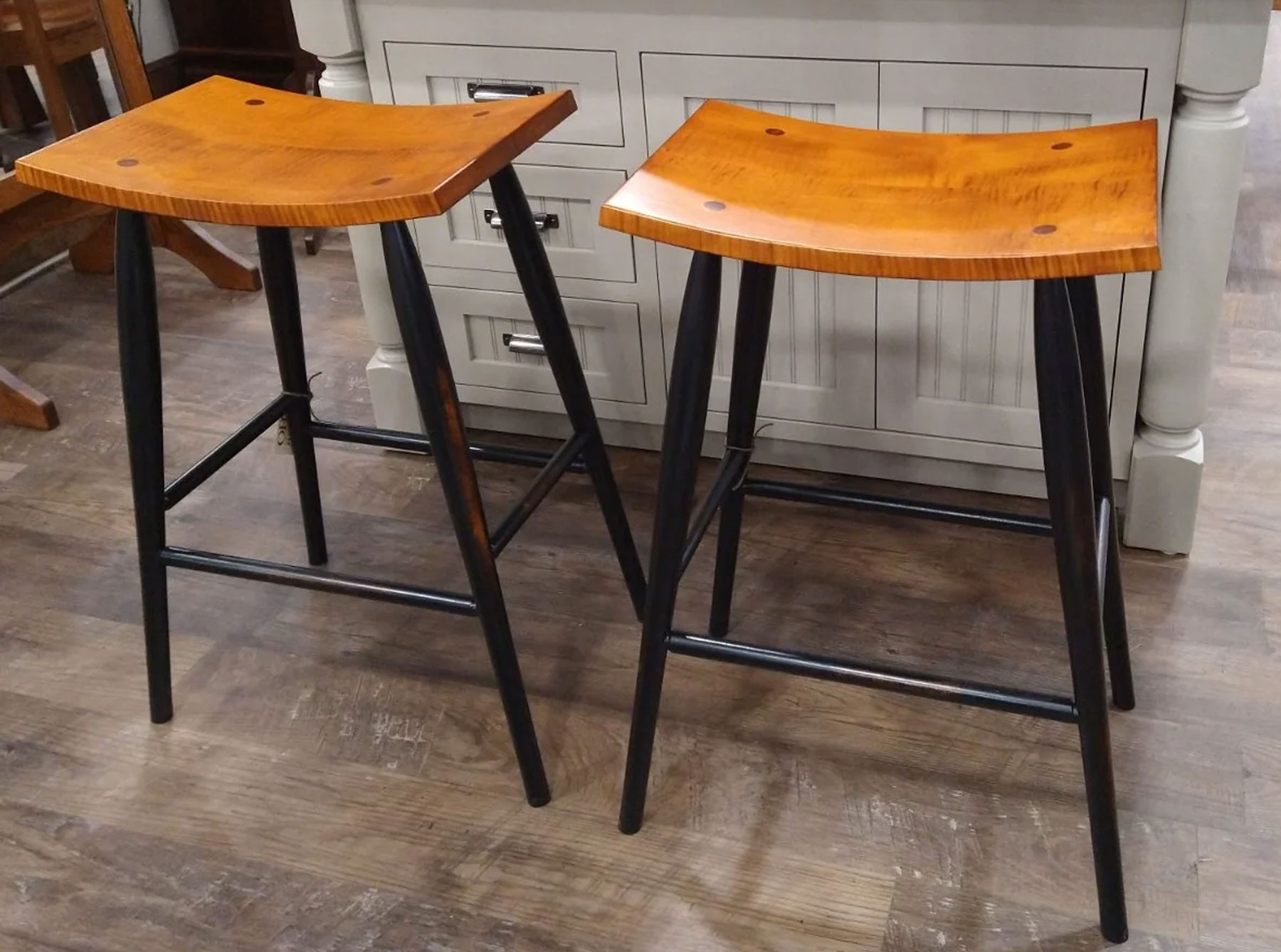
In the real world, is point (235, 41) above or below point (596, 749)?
above

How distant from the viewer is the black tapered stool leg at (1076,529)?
3.07 feet

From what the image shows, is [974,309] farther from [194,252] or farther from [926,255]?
[194,252]

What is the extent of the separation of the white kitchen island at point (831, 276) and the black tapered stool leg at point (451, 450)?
53cm

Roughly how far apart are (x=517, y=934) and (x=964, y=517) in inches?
24.2

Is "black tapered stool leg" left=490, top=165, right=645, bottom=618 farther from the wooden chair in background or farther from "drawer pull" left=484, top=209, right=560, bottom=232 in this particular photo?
the wooden chair in background

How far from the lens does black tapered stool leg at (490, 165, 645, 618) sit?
1245mm

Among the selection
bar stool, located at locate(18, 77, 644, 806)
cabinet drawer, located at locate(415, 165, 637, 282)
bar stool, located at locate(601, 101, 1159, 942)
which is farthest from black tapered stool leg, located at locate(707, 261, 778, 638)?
cabinet drawer, located at locate(415, 165, 637, 282)

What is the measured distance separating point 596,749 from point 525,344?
0.64m

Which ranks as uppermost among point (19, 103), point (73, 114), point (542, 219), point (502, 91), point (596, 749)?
point (502, 91)

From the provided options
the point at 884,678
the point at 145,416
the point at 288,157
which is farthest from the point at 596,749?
the point at 288,157

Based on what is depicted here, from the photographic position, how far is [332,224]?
3.35 feet

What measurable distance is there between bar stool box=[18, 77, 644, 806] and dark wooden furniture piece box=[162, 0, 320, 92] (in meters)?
2.07

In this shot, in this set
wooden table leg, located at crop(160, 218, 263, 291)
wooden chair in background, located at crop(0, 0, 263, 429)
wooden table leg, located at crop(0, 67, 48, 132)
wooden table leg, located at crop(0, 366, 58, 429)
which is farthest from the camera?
wooden table leg, located at crop(0, 67, 48, 132)

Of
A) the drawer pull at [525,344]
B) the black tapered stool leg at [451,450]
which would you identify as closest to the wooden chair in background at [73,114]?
the drawer pull at [525,344]
